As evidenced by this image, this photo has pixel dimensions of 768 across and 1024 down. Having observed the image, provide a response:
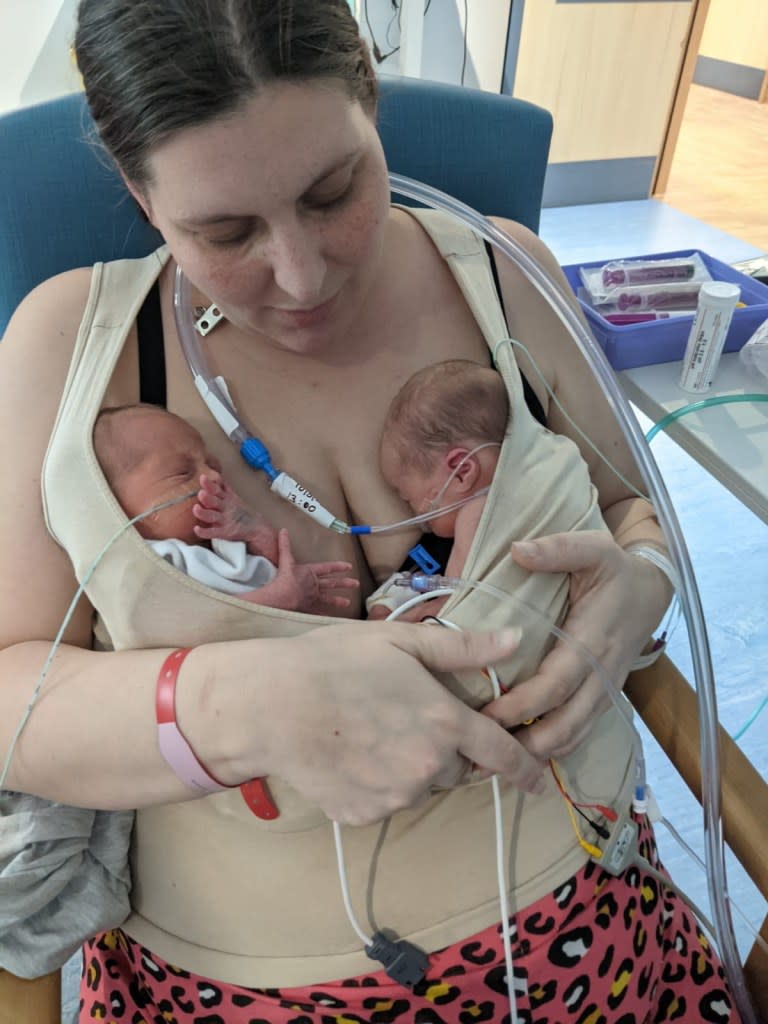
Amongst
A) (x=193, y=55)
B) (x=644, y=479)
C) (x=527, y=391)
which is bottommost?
(x=644, y=479)

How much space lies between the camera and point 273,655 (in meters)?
0.83

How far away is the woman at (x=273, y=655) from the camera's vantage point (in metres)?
0.78

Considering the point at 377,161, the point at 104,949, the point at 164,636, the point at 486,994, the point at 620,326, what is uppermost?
the point at 377,161

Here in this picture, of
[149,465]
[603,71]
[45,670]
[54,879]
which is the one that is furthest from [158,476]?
[603,71]

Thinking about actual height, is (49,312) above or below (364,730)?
above

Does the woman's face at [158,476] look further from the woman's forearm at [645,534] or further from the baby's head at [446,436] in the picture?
the woman's forearm at [645,534]

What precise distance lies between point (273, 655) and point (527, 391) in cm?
53

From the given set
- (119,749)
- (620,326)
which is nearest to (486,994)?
(119,749)

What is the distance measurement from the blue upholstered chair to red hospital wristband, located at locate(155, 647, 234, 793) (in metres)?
0.72

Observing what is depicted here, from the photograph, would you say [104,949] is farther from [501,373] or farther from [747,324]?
[747,324]

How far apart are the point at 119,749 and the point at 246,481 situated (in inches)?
14.0

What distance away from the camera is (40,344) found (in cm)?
99

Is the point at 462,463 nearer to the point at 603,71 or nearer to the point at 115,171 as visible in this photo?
the point at 115,171

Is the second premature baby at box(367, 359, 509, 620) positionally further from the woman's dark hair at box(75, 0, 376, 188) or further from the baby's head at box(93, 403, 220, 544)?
the woman's dark hair at box(75, 0, 376, 188)
